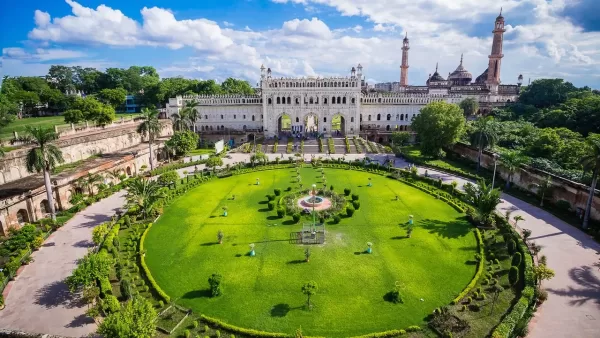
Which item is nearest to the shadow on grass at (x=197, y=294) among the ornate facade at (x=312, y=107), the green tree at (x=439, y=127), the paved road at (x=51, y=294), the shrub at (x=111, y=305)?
the shrub at (x=111, y=305)

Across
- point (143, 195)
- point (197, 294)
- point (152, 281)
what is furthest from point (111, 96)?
point (197, 294)

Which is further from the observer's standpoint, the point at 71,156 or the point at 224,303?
the point at 71,156

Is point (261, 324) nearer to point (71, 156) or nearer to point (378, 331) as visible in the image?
point (378, 331)

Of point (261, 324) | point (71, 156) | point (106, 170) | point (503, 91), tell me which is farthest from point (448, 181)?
point (503, 91)

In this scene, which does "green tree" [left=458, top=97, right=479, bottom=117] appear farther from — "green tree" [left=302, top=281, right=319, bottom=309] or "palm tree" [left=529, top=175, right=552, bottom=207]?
"green tree" [left=302, top=281, right=319, bottom=309]

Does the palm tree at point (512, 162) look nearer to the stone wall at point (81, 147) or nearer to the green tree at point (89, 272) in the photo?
the green tree at point (89, 272)
